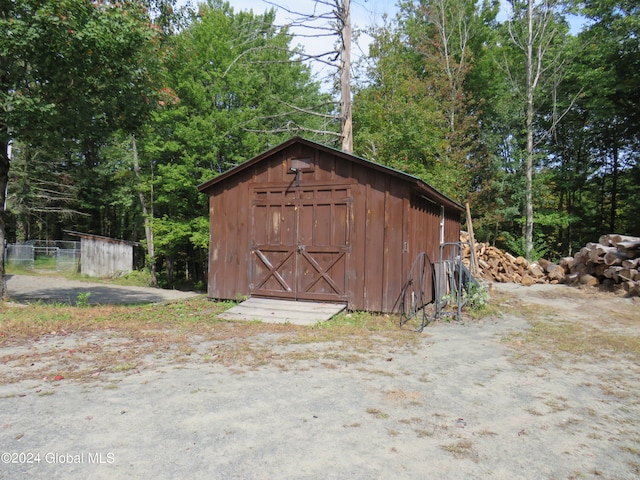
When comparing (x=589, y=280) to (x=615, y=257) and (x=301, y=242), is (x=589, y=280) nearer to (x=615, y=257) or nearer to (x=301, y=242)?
(x=615, y=257)

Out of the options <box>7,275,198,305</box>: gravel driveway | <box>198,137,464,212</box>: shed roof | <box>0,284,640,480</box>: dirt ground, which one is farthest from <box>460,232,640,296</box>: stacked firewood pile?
<box>7,275,198,305</box>: gravel driveway

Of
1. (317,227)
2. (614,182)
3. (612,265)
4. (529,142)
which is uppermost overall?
(529,142)

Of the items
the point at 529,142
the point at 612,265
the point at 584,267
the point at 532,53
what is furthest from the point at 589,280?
the point at 532,53

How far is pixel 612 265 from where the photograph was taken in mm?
11984

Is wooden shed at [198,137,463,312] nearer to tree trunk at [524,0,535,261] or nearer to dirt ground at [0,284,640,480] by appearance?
dirt ground at [0,284,640,480]

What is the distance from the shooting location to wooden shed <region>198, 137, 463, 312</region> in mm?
8133

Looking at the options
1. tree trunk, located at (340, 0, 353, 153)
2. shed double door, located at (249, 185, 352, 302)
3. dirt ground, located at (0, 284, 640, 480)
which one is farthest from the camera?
tree trunk, located at (340, 0, 353, 153)

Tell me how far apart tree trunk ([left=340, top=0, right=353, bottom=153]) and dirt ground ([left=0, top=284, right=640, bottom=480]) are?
345 inches

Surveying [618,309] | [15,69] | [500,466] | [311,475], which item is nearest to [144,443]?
[311,475]

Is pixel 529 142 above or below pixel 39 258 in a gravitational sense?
above

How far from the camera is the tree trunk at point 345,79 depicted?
12.7 m

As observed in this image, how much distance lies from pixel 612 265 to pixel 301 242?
9.74 m

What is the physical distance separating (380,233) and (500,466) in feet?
19.3

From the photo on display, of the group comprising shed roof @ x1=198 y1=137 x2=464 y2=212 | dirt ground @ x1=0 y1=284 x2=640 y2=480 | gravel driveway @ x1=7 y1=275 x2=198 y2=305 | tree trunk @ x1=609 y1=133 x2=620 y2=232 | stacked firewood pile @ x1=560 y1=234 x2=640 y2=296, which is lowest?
gravel driveway @ x1=7 y1=275 x2=198 y2=305
